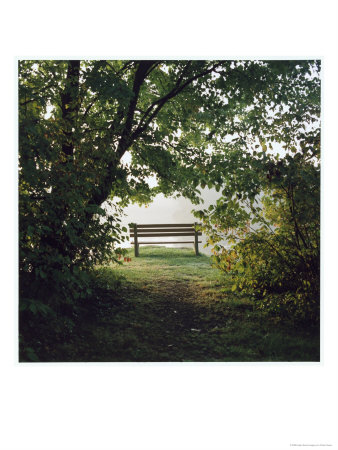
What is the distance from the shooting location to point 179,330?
2934mm

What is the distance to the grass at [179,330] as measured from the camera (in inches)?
99.2

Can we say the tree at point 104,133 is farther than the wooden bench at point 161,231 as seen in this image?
No

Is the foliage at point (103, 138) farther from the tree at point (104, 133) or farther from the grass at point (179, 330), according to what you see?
the grass at point (179, 330)

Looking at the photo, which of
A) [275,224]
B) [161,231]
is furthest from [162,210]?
[275,224]

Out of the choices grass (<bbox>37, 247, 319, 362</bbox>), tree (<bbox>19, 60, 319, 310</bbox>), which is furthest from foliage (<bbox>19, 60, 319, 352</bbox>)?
grass (<bbox>37, 247, 319, 362</bbox>)

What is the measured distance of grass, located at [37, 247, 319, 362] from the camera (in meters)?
2.52

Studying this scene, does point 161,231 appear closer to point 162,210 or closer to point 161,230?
point 161,230

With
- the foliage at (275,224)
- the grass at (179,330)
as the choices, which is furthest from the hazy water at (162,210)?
the foliage at (275,224)

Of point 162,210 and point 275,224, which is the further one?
point 162,210

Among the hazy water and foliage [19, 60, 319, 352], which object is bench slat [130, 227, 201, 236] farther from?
foliage [19, 60, 319, 352]

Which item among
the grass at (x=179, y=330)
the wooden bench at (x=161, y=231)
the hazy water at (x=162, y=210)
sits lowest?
the grass at (x=179, y=330)
